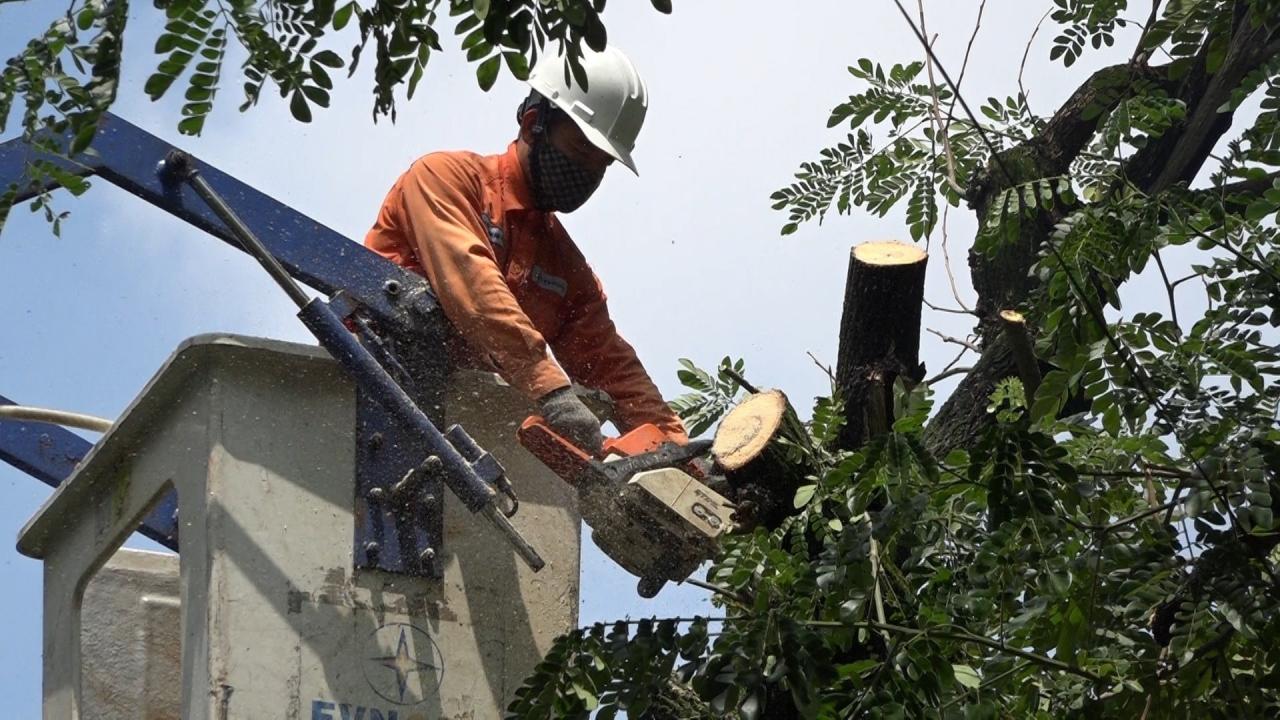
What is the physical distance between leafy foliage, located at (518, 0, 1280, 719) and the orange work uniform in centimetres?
131

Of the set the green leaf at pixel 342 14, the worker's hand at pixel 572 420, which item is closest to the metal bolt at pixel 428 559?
the worker's hand at pixel 572 420

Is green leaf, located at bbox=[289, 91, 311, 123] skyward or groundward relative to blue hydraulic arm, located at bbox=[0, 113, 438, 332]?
groundward

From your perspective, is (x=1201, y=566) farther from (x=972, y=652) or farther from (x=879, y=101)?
(x=879, y=101)

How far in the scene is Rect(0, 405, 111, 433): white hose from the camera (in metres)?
5.24

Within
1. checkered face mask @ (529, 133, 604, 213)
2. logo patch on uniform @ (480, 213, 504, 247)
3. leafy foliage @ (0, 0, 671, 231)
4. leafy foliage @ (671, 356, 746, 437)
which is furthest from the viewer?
checkered face mask @ (529, 133, 604, 213)

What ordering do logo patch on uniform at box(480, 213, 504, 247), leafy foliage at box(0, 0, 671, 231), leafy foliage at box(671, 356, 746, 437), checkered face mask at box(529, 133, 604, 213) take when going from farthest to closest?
checkered face mask at box(529, 133, 604, 213) < logo patch on uniform at box(480, 213, 504, 247) < leafy foliage at box(671, 356, 746, 437) < leafy foliage at box(0, 0, 671, 231)

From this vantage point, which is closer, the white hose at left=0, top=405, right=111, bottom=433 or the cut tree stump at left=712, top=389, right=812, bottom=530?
the cut tree stump at left=712, top=389, right=812, bottom=530

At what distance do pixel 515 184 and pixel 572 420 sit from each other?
0.97 metres

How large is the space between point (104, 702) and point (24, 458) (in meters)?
0.87

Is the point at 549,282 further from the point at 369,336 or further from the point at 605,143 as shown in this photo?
the point at 369,336

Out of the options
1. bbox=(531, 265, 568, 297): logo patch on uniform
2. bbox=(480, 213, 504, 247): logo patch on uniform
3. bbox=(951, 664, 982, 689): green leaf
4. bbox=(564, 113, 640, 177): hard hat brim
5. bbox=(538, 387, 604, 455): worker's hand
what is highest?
bbox=(564, 113, 640, 177): hard hat brim

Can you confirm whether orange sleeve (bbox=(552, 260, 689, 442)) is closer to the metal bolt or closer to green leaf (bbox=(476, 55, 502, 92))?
the metal bolt

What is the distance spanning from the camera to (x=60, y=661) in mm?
4863

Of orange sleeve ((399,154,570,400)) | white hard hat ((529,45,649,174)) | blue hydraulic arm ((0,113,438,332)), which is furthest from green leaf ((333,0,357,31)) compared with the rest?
white hard hat ((529,45,649,174))
